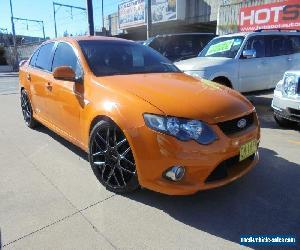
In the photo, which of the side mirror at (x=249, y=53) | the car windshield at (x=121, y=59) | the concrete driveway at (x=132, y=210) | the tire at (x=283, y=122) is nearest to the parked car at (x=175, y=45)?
the side mirror at (x=249, y=53)

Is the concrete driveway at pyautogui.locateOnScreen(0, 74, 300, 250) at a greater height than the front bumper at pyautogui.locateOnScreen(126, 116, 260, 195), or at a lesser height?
lesser

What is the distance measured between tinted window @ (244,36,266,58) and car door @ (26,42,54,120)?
4615 mm

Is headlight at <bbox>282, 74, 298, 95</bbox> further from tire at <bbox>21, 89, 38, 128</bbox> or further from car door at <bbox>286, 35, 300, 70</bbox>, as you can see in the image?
tire at <bbox>21, 89, 38, 128</bbox>

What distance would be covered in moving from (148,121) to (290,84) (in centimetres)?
341

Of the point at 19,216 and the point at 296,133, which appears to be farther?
the point at 296,133

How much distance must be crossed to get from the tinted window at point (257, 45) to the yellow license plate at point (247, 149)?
4984 mm

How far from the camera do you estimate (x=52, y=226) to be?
3.04 metres

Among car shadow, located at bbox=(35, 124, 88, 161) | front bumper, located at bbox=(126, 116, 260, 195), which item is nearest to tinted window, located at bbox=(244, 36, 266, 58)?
car shadow, located at bbox=(35, 124, 88, 161)

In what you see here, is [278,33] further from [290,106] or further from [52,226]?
[52,226]

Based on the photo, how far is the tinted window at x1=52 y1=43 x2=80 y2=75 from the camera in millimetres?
4336

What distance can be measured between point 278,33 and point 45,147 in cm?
650

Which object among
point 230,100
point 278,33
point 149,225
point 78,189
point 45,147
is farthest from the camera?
point 278,33

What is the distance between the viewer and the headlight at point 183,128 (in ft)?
9.87

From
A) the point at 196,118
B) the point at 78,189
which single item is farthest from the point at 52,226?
the point at 196,118
